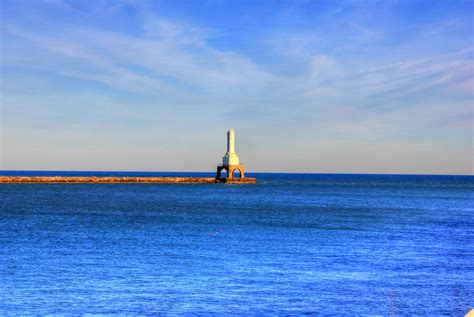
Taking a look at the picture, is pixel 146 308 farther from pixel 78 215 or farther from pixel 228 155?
pixel 228 155

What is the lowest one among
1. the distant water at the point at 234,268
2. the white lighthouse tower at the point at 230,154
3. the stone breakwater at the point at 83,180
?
the distant water at the point at 234,268

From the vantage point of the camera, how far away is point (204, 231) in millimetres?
44156

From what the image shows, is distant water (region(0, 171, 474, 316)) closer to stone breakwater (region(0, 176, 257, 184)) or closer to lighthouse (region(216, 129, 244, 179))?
lighthouse (region(216, 129, 244, 179))

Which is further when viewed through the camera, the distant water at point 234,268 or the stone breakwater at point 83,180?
the stone breakwater at point 83,180

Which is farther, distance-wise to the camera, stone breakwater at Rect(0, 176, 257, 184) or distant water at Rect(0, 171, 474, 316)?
stone breakwater at Rect(0, 176, 257, 184)

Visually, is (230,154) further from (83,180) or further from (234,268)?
(234,268)

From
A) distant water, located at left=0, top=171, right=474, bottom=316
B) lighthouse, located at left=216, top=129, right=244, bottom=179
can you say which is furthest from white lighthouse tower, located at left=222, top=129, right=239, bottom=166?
distant water, located at left=0, top=171, right=474, bottom=316

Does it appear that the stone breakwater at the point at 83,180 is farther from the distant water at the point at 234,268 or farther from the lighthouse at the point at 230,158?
the distant water at the point at 234,268

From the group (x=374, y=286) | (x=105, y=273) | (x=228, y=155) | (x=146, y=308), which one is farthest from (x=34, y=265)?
(x=228, y=155)

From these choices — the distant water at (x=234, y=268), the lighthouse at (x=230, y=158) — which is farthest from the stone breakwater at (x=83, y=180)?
the distant water at (x=234, y=268)

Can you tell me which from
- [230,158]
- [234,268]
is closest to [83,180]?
[230,158]

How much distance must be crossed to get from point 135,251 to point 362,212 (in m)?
39.4

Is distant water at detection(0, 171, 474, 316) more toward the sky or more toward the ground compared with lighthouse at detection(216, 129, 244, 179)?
more toward the ground

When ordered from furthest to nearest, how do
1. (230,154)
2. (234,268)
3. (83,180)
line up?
(83,180)
(230,154)
(234,268)
